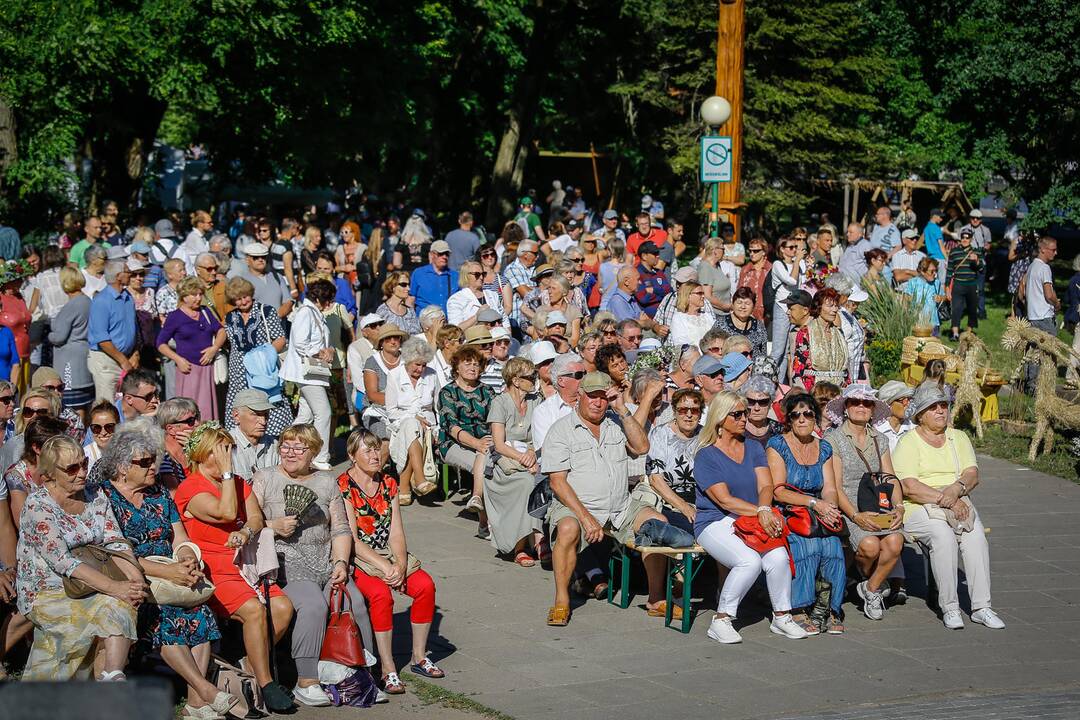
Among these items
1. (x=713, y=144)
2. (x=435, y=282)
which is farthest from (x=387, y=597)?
(x=713, y=144)

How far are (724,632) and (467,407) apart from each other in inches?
137

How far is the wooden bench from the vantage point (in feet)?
26.5

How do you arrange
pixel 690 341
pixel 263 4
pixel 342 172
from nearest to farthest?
pixel 690 341 → pixel 263 4 → pixel 342 172

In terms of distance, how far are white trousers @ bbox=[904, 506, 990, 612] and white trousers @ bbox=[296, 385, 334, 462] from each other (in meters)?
5.22

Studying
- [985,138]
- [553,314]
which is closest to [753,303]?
[553,314]

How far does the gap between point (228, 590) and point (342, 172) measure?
2550 cm

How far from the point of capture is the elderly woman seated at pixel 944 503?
8.43 metres

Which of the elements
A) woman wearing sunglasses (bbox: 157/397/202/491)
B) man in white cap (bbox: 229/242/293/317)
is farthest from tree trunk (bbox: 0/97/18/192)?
woman wearing sunglasses (bbox: 157/397/202/491)

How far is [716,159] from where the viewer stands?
1582cm

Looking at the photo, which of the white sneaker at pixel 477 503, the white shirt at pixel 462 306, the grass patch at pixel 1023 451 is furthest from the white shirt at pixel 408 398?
the grass patch at pixel 1023 451

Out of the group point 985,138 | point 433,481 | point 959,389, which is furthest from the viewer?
point 985,138

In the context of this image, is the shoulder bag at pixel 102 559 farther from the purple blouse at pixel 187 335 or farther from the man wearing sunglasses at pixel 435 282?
the man wearing sunglasses at pixel 435 282

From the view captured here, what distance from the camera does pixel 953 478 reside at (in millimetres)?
8836

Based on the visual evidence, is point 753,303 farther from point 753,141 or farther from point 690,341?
point 753,141
